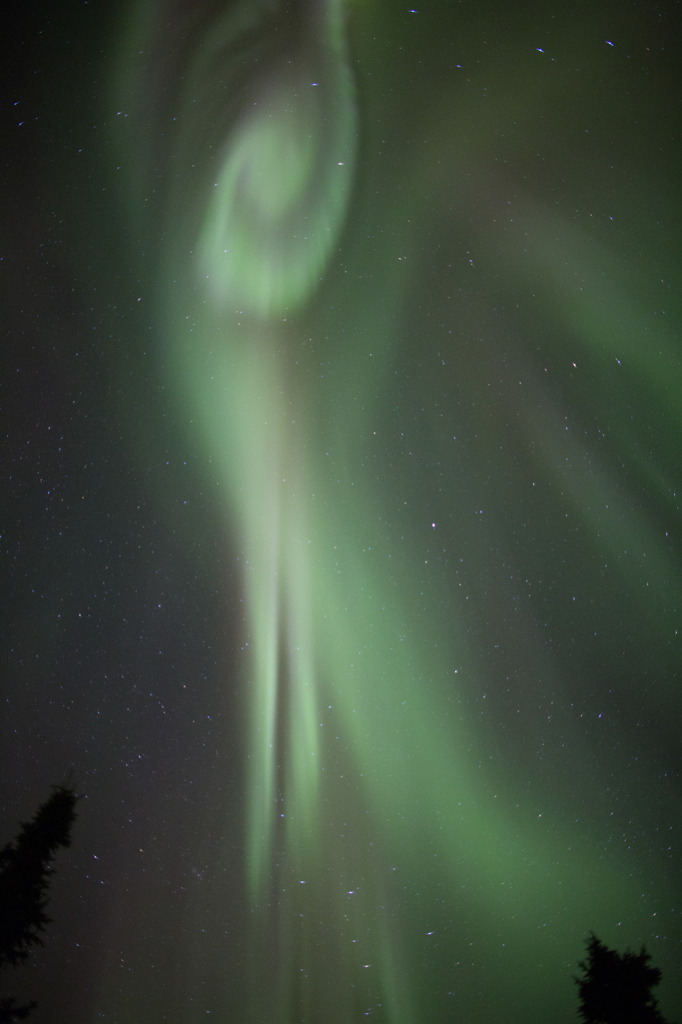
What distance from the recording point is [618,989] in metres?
6.44

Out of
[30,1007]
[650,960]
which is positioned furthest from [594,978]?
[30,1007]

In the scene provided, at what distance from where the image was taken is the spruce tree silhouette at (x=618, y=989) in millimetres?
6297

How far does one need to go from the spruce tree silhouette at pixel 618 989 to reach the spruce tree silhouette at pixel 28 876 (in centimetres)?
588

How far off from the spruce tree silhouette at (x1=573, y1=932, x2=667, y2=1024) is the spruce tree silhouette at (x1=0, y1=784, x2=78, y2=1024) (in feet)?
19.3

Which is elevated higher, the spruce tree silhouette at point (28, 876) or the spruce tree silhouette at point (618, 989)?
the spruce tree silhouette at point (28, 876)

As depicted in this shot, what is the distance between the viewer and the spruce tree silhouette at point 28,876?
6156mm

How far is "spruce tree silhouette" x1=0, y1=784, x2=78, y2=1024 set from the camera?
20.2 ft

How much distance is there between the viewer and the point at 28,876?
659cm

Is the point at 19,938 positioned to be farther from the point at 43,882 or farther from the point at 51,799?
the point at 51,799

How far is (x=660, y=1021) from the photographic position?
20.0ft

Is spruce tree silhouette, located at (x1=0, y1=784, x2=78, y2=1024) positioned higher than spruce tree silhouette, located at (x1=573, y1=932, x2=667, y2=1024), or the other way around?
spruce tree silhouette, located at (x1=0, y1=784, x2=78, y2=1024)

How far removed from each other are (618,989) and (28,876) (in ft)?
21.5

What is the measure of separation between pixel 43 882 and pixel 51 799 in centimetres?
84

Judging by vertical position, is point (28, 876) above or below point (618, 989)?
above
